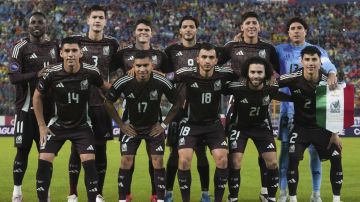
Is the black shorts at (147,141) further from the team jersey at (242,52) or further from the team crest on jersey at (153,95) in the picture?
the team jersey at (242,52)

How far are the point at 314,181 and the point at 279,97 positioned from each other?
1297 millimetres

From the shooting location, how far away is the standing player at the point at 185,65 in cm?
787

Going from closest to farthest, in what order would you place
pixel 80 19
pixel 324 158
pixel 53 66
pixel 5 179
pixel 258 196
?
pixel 53 66, pixel 324 158, pixel 258 196, pixel 5 179, pixel 80 19

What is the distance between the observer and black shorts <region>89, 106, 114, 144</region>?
7.75m

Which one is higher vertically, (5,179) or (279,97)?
(279,97)

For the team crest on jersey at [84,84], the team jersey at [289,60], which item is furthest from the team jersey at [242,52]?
the team crest on jersey at [84,84]

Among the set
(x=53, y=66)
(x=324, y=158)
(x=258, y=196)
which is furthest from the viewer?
(x=258, y=196)

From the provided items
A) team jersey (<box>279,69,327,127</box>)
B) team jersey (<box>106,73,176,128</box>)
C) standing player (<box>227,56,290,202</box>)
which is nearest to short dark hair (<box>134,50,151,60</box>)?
team jersey (<box>106,73,176,128</box>)

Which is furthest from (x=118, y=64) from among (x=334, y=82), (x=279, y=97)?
(x=334, y=82)

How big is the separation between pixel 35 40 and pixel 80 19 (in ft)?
71.8

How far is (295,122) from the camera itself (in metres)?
7.76

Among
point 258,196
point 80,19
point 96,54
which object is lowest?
point 258,196

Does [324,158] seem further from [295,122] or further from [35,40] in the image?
[35,40]

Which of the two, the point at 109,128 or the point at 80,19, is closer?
the point at 109,128
